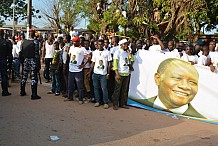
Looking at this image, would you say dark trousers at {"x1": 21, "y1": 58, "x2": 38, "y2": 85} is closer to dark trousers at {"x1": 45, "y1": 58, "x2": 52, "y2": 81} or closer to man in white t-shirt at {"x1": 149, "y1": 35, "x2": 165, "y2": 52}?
dark trousers at {"x1": 45, "y1": 58, "x2": 52, "y2": 81}

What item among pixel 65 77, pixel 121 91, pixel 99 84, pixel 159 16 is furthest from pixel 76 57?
pixel 159 16

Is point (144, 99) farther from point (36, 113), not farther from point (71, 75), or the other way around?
point (36, 113)

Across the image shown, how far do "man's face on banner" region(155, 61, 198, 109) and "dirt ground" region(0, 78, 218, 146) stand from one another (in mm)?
433

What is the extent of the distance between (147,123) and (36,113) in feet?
7.81

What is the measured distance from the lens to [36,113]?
6574 millimetres

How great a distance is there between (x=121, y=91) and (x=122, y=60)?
0.81 metres

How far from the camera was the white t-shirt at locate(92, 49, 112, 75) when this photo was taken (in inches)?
287

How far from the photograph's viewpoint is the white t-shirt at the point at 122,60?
7.15 meters

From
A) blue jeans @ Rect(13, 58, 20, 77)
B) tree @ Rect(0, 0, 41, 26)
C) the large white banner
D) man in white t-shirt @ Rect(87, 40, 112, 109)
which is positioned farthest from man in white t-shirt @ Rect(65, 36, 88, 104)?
tree @ Rect(0, 0, 41, 26)

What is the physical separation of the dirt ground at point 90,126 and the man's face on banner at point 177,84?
1.42 ft

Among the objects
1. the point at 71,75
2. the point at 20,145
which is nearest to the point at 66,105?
the point at 71,75

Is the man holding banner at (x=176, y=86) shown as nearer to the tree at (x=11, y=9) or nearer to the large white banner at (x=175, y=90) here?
the large white banner at (x=175, y=90)

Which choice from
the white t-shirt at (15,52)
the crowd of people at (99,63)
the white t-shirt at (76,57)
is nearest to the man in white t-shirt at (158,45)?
the crowd of people at (99,63)

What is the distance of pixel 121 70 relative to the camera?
285 inches
